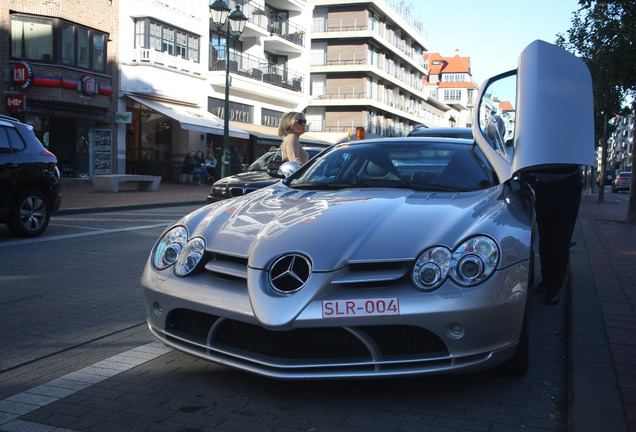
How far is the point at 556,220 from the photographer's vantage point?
5359 mm

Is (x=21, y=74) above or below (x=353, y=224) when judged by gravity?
above

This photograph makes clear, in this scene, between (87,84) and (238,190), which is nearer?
(238,190)

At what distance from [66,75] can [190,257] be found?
2402cm

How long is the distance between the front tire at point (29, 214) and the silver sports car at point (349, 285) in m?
6.61

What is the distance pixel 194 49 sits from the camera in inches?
1283

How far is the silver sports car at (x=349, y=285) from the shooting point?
2.91 m

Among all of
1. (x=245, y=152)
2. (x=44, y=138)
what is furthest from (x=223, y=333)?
(x=245, y=152)

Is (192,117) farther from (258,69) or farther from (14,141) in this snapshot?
(14,141)

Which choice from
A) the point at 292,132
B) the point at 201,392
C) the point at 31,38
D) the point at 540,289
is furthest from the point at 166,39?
the point at 201,392

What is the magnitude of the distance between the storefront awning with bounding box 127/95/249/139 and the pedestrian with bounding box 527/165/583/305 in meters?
24.1

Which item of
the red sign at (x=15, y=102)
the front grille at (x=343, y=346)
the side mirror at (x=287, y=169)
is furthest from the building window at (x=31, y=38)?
the front grille at (x=343, y=346)

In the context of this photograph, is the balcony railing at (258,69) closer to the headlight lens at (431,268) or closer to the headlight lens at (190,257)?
the headlight lens at (190,257)

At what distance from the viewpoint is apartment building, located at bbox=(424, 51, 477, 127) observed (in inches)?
4267

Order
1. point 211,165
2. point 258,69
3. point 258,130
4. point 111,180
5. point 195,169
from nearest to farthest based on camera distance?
point 111,180 → point 195,169 → point 211,165 → point 258,130 → point 258,69
